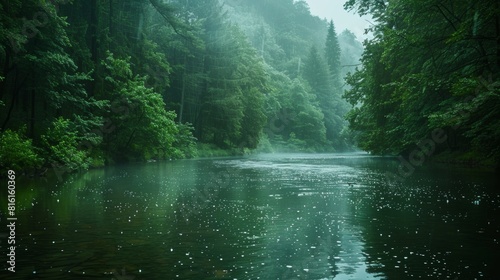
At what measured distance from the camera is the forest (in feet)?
73.3

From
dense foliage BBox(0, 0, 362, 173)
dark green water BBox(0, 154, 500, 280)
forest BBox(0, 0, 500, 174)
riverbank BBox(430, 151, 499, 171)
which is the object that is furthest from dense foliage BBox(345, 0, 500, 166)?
dense foliage BBox(0, 0, 362, 173)

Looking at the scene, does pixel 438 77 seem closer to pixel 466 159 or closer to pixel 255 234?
pixel 466 159

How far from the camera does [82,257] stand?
792 centimetres

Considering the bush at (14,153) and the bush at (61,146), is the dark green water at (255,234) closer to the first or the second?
the bush at (14,153)

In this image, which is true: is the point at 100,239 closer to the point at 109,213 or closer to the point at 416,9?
the point at 109,213

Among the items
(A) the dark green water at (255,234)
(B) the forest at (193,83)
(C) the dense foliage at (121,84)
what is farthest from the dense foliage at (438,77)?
(C) the dense foliage at (121,84)

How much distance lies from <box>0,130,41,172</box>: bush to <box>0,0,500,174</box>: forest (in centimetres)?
6

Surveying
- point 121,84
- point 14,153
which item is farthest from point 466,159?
point 14,153

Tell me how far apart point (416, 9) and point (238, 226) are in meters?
17.6

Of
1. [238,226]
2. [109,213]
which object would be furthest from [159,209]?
[238,226]

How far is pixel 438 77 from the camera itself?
2344cm

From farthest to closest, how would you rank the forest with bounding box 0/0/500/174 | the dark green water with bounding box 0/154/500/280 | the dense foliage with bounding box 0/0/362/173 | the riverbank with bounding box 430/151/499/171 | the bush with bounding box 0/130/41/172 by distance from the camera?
the riverbank with bounding box 430/151/499/171
the dense foliage with bounding box 0/0/362/173
the forest with bounding box 0/0/500/174
the bush with bounding box 0/130/41/172
the dark green water with bounding box 0/154/500/280

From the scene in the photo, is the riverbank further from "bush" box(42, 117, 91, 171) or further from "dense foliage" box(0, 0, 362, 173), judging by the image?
"bush" box(42, 117, 91, 171)

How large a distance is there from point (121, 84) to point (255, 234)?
3059cm
